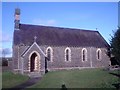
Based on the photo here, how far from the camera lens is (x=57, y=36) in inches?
1831

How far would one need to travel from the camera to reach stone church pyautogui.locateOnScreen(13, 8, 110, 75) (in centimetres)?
3941

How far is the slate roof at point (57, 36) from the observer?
4219cm

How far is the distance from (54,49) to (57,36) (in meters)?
4.16

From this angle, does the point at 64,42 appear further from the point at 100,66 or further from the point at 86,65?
the point at 100,66

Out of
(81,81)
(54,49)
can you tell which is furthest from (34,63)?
(81,81)

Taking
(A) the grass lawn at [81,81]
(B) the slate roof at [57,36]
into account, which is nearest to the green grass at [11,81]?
(A) the grass lawn at [81,81]

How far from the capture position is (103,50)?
4972cm

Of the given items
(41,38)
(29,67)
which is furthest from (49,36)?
(29,67)

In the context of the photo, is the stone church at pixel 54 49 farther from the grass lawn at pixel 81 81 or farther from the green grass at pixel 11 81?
the grass lawn at pixel 81 81

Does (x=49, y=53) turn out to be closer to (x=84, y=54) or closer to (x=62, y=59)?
(x=62, y=59)

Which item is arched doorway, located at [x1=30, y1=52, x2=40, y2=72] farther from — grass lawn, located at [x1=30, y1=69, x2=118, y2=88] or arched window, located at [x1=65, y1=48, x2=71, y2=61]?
grass lawn, located at [x1=30, y1=69, x2=118, y2=88]

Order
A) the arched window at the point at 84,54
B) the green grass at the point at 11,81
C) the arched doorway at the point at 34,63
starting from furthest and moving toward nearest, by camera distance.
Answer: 1. the arched window at the point at 84,54
2. the arched doorway at the point at 34,63
3. the green grass at the point at 11,81

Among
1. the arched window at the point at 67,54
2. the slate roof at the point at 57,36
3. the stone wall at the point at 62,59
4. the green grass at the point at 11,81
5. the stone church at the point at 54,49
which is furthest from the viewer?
the arched window at the point at 67,54

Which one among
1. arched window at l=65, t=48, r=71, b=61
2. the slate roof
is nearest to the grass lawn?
the slate roof
